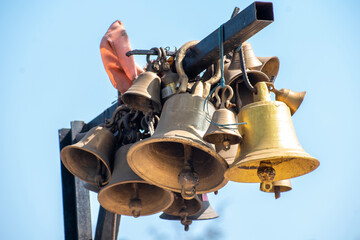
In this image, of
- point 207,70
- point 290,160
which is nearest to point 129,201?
point 207,70

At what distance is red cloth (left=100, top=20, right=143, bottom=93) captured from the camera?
4.47 m

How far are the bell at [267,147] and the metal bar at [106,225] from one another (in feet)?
4.44

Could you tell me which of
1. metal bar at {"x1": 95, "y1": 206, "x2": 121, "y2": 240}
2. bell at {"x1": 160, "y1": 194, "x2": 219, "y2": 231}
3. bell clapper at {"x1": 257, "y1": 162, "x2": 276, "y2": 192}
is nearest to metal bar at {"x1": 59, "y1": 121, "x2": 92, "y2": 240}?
metal bar at {"x1": 95, "y1": 206, "x2": 121, "y2": 240}

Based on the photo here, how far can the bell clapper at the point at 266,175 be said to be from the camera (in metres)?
3.32

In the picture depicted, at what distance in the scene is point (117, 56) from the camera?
4535 mm

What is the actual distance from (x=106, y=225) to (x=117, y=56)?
3.69 ft

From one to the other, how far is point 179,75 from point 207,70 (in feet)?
0.95

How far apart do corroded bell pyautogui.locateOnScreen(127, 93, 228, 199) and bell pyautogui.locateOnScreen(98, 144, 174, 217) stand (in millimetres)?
366

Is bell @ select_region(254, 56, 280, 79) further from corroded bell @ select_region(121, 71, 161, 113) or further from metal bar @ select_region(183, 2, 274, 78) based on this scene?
corroded bell @ select_region(121, 71, 161, 113)

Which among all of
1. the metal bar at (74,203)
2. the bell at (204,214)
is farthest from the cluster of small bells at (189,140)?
the metal bar at (74,203)

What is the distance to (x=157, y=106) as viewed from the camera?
13.3 feet

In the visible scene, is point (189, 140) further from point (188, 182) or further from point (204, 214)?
point (204, 214)

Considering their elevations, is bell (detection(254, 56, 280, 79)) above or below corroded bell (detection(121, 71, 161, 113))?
above

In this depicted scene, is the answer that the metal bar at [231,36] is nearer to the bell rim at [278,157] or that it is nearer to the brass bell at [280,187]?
the bell rim at [278,157]
